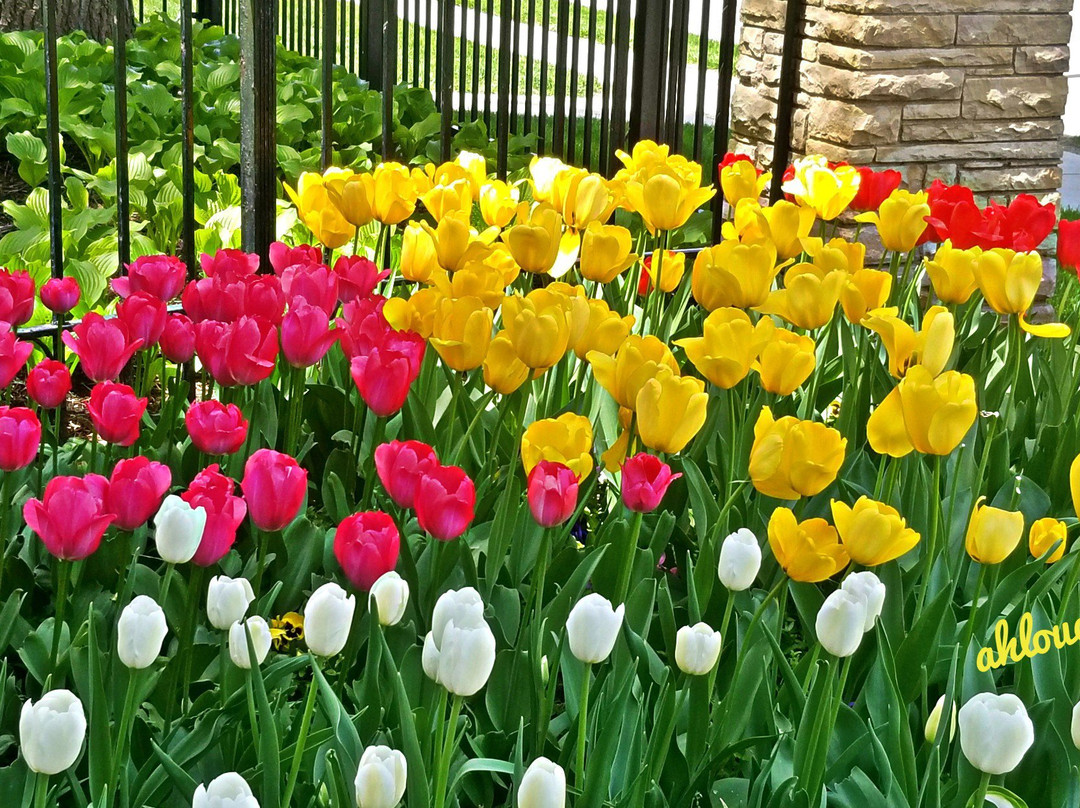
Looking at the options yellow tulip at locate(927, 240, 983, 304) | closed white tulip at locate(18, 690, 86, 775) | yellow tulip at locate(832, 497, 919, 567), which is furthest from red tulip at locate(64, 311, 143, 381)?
yellow tulip at locate(927, 240, 983, 304)

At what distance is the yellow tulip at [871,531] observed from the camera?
1199 mm

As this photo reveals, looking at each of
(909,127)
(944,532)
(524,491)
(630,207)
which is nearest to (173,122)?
(909,127)

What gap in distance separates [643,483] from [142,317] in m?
0.76

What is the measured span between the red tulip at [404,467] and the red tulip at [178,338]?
1.56 feet

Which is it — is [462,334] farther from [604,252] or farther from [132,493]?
[132,493]

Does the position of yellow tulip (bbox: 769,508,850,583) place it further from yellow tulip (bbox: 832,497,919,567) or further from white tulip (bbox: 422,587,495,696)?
white tulip (bbox: 422,587,495,696)

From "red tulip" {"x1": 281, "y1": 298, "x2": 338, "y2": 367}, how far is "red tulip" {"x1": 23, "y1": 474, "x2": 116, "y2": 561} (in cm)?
48

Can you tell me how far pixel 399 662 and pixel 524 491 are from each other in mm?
505

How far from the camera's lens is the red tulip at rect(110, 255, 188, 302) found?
183 cm

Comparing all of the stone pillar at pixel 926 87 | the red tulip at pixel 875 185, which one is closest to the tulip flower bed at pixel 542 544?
the red tulip at pixel 875 185

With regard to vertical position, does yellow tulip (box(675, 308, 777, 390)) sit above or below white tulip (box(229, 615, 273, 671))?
above

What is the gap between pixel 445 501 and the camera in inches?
49.9

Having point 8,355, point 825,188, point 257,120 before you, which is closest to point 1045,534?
point 825,188

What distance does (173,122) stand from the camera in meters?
5.27
